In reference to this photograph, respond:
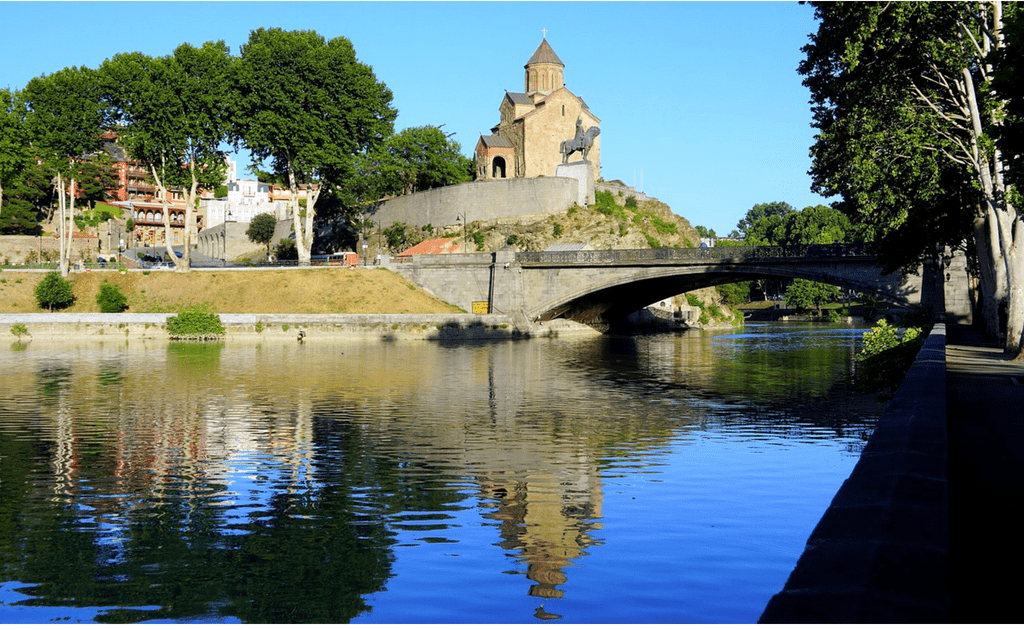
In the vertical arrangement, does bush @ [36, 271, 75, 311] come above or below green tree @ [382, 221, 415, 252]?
below

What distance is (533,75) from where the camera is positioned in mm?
126500

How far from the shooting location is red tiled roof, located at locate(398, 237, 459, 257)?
332 feet

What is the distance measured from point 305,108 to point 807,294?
78.8 meters

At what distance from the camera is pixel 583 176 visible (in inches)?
4306

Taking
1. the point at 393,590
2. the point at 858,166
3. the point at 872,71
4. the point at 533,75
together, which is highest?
the point at 533,75

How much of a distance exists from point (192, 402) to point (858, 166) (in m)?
23.7

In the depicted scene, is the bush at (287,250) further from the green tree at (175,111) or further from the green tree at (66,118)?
the green tree at (66,118)

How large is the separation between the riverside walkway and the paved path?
0.5 inches

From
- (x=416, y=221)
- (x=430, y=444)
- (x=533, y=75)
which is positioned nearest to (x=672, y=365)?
(x=430, y=444)

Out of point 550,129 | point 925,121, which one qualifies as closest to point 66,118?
point 550,129

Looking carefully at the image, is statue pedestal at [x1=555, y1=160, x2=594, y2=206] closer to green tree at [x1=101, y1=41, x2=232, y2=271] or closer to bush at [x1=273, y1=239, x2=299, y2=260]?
bush at [x1=273, y1=239, x2=299, y2=260]

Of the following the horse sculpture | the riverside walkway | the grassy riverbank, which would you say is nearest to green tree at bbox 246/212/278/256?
the horse sculpture

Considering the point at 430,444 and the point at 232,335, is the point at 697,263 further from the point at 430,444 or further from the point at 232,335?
the point at 430,444

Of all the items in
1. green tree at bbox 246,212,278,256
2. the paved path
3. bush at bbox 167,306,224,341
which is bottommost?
the paved path
